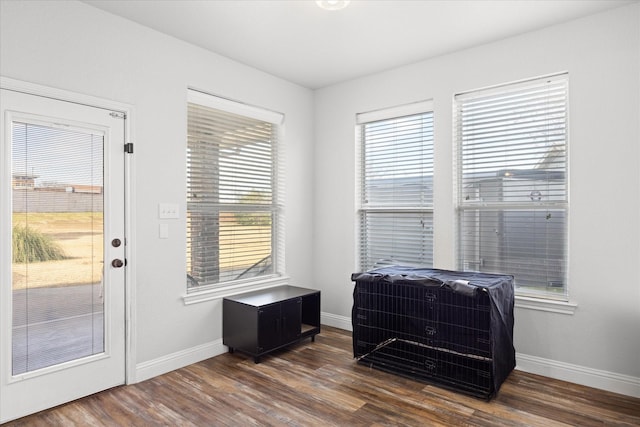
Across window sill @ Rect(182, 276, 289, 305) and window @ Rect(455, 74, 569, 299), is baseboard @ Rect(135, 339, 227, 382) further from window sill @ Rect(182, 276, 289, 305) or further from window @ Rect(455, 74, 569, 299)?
window @ Rect(455, 74, 569, 299)

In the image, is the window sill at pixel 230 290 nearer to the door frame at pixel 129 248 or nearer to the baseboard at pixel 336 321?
the door frame at pixel 129 248

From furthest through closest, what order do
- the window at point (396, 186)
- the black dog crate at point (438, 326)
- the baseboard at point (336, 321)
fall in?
1. the baseboard at point (336, 321)
2. the window at point (396, 186)
3. the black dog crate at point (438, 326)

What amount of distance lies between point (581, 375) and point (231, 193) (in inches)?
127

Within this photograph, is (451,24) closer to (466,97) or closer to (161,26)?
(466,97)

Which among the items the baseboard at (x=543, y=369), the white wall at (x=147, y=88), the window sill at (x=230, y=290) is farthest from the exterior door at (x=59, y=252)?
the window sill at (x=230, y=290)

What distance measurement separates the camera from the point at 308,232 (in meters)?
4.60

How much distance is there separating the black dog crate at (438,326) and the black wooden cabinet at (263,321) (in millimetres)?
622

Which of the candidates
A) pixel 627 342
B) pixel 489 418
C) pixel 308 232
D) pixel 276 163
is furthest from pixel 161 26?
pixel 627 342

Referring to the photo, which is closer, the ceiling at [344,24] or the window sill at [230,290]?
the ceiling at [344,24]

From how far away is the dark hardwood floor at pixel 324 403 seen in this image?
2.46 metres

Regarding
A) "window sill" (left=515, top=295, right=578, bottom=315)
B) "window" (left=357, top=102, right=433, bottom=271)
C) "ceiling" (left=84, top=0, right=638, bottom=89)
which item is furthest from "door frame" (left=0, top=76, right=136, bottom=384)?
"window sill" (left=515, top=295, right=578, bottom=315)

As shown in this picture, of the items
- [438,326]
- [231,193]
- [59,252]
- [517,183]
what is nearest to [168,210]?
[231,193]

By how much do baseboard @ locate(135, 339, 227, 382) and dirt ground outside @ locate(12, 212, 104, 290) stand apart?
79cm

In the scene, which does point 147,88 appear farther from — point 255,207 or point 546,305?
point 546,305
